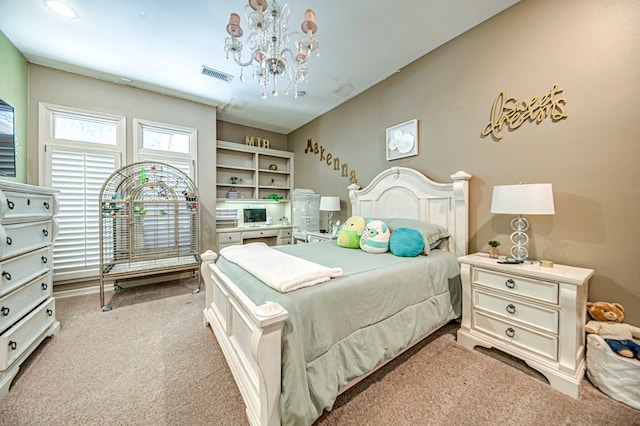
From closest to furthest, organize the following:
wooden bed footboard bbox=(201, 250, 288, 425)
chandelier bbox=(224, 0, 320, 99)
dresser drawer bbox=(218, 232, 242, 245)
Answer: wooden bed footboard bbox=(201, 250, 288, 425) → chandelier bbox=(224, 0, 320, 99) → dresser drawer bbox=(218, 232, 242, 245)

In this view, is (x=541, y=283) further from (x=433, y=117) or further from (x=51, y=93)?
(x=51, y=93)

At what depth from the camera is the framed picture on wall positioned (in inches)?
110

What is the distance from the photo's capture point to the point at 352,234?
2496 millimetres

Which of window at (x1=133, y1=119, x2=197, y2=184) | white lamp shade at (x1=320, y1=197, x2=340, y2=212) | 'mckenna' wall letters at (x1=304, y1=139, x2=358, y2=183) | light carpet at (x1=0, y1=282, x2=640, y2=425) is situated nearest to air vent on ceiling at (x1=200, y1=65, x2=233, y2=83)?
window at (x1=133, y1=119, x2=197, y2=184)

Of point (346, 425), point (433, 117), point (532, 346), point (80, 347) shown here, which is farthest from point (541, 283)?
point (80, 347)

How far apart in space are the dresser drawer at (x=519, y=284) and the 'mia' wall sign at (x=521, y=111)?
1.26 m

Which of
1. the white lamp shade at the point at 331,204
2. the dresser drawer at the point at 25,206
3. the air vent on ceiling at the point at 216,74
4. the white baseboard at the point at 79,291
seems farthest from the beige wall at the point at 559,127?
the white baseboard at the point at 79,291

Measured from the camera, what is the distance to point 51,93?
9.26ft

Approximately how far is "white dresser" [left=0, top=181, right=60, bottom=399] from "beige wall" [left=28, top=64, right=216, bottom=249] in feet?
4.58

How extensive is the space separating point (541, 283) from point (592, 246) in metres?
0.55

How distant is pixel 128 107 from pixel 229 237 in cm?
232

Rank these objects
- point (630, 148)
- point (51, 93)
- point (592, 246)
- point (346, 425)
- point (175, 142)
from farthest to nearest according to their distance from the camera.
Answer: point (175, 142), point (51, 93), point (592, 246), point (630, 148), point (346, 425)

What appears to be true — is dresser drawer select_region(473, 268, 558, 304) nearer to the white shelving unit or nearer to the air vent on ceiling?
the air vent on ceiling

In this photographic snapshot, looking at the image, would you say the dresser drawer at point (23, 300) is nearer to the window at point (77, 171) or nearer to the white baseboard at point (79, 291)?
the window at point (77, 171)
